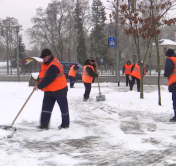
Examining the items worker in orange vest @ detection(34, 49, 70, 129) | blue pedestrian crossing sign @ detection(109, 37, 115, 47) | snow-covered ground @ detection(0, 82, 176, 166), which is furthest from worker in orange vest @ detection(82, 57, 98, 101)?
blue pedestrian crossing sign @ detection(109, 37, 115, 47)

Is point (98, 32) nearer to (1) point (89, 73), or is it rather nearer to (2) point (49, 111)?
(1) point (89, 73)

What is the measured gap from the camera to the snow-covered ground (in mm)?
3727

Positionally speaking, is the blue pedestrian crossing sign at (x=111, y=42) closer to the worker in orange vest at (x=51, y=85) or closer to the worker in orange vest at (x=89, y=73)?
the worker in orange vest at (x=89, y=73)

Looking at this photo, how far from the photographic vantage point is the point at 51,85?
5.38 meters

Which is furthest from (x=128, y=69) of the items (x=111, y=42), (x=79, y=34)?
(x=79, y=34)

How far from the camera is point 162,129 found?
5.48 meters

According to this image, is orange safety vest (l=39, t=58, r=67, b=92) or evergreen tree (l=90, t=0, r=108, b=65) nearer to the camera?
orange safety vest (l=39, t=58, r=67, b=92)

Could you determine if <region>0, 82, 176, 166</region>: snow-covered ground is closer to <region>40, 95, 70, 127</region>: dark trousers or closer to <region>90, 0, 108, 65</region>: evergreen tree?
<region>40, 95, 70, 127</region>: dark trousers

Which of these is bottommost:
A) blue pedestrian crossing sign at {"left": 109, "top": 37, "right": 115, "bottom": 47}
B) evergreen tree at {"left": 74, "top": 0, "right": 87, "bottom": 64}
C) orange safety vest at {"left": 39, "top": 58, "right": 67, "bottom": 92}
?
orange safety vest at {"left": 39, "top": 58, "right": 67, "bottom": 92}

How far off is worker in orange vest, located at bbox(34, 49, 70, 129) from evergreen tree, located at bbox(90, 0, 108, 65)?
39.2m

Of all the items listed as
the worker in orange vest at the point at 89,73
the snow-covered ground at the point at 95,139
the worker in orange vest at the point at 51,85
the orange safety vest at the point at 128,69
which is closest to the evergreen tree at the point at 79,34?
the orange safety vest at the point at 128,69

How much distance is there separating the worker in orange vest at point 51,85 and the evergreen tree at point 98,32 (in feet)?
129

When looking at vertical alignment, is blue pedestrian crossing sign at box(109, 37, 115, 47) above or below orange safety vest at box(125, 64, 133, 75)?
above

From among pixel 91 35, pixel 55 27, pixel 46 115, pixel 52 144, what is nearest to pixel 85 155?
pixel 52 144
